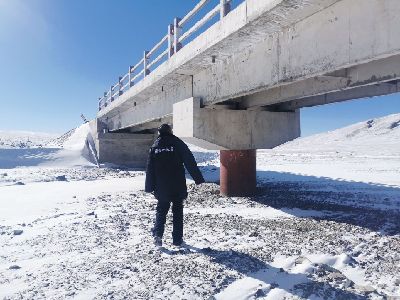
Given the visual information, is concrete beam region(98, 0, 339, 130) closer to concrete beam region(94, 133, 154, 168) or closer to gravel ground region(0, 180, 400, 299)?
gravel ground region(0, 180, 400, 299)

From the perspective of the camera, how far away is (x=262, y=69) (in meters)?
5.99

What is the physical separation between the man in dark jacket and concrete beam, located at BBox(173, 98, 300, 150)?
357cm

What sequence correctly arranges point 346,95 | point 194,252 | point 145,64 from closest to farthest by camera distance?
point 194,252, point 346,95, point 145,64

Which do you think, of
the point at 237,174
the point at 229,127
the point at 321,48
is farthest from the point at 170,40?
the point at 321,48

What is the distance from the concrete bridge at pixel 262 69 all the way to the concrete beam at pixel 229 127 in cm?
3

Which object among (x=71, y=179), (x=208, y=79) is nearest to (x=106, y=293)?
(x=208, y=79)

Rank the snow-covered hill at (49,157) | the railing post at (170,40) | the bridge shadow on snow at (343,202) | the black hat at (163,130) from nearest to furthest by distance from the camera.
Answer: the black hat at (163,130) < the bridge shadow on snow at (343,202) < the railing post at (170,40) < the snow-covered hill at (49,157)

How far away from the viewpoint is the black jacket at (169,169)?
4.63 meters

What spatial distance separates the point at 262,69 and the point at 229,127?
112 inches

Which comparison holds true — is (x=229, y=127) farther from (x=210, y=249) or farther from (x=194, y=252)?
(x=194, y=252)

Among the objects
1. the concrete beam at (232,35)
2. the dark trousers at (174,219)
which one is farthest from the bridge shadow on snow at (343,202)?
the concrete beam at (232,35)

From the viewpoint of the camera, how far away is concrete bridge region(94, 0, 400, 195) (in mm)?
4219

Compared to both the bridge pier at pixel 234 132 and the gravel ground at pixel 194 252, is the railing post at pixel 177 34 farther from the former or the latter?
the gravel ground at pixel 194 252

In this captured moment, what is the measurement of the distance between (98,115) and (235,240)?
19.1 meters
